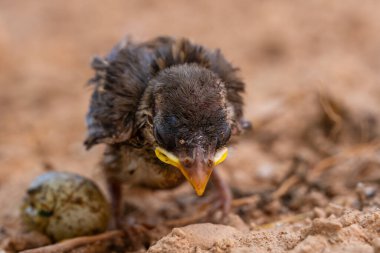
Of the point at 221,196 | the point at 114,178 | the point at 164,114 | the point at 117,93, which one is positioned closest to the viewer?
the point at 164,114


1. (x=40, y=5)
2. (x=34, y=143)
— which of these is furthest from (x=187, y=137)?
(x=40, y=5)

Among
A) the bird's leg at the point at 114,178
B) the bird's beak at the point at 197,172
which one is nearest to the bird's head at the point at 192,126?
the bird's beak at the point at 197,172

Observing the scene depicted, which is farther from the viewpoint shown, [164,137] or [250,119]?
[250,119]

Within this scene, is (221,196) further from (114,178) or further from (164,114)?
(164,114)

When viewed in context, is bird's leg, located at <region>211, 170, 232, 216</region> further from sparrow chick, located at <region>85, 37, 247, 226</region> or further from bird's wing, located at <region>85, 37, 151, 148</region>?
bird's wing, located at <region>85, 37, 151, 148</region>

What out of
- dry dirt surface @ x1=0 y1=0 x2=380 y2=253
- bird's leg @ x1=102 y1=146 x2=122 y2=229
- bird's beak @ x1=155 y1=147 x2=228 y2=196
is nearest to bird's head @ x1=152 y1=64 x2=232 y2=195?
bird's beak @ x1=155 y1=147 x2=228 y2=196

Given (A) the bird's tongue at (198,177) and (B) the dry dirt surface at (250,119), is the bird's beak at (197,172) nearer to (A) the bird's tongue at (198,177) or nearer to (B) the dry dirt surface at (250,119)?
(A) the bird's tongue at (198,177)

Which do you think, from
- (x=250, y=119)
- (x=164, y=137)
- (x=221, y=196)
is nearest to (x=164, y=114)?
(x=164, y=137)

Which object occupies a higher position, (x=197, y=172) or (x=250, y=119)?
(x=250, y=119)
